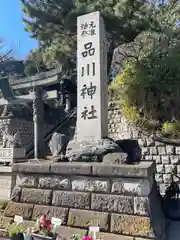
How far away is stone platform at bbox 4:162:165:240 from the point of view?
2.84 meters

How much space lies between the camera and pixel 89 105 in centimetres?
443

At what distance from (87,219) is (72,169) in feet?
2.17

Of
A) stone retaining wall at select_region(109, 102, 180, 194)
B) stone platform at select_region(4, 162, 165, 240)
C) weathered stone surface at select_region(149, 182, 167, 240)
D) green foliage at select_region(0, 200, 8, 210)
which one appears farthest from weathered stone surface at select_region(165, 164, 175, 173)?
green foliage at select_region(0, 200, 8, 210)

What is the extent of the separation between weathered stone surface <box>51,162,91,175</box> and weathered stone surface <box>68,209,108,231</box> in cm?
50

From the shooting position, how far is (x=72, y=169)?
3.25 metres

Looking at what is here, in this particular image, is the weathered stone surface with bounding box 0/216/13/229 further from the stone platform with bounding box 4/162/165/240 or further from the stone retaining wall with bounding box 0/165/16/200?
the stone retaining wall with bounding box 0/165/16/200

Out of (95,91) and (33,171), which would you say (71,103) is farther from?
(33,171)

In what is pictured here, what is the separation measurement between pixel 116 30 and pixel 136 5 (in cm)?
164

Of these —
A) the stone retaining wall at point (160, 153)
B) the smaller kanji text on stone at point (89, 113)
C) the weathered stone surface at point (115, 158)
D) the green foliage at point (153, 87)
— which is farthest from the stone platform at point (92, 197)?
the green foliage at point (153, 87)

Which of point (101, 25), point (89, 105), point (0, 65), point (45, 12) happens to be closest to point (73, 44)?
point (45, 12)

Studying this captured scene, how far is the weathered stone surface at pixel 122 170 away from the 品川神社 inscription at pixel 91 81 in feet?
3.69

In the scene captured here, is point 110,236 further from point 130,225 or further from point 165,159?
point 165,159

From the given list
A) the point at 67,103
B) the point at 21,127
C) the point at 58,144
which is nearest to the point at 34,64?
the point at 67,103

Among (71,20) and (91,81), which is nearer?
(91,81)
